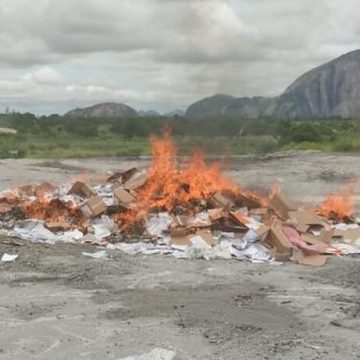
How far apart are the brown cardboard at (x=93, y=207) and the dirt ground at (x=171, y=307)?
1271 mm

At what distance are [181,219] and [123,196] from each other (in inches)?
53.8

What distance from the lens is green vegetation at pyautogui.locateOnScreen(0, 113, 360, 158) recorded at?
15.1 metres

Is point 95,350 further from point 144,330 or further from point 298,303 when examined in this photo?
point 298,303

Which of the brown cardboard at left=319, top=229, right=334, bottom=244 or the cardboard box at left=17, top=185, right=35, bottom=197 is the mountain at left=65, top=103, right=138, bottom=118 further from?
the brown cardboard at left=319, top=229, right=334, bottom=244

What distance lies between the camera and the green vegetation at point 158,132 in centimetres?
1506

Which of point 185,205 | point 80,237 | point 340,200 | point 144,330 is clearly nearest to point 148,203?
point 185,205

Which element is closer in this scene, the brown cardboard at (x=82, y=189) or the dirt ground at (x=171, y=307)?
the dirt ground at (x=171, y=307)

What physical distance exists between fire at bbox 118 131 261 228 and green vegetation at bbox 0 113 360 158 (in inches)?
50.5

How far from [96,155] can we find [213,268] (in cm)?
2597

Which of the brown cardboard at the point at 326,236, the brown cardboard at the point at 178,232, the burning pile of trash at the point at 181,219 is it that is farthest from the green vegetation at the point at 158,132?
the brown cardboard at the point at 178,232

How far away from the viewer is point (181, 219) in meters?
11.2

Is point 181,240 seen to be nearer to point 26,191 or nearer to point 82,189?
point 82,189

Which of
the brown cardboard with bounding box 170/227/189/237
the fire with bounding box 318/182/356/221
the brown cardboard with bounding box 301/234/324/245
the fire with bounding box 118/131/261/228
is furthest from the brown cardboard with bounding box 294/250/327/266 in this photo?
the fire with bounding box 318/182/356/221

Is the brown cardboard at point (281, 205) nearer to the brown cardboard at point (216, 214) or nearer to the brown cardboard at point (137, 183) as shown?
the brown cardboard at point (216, 214)
